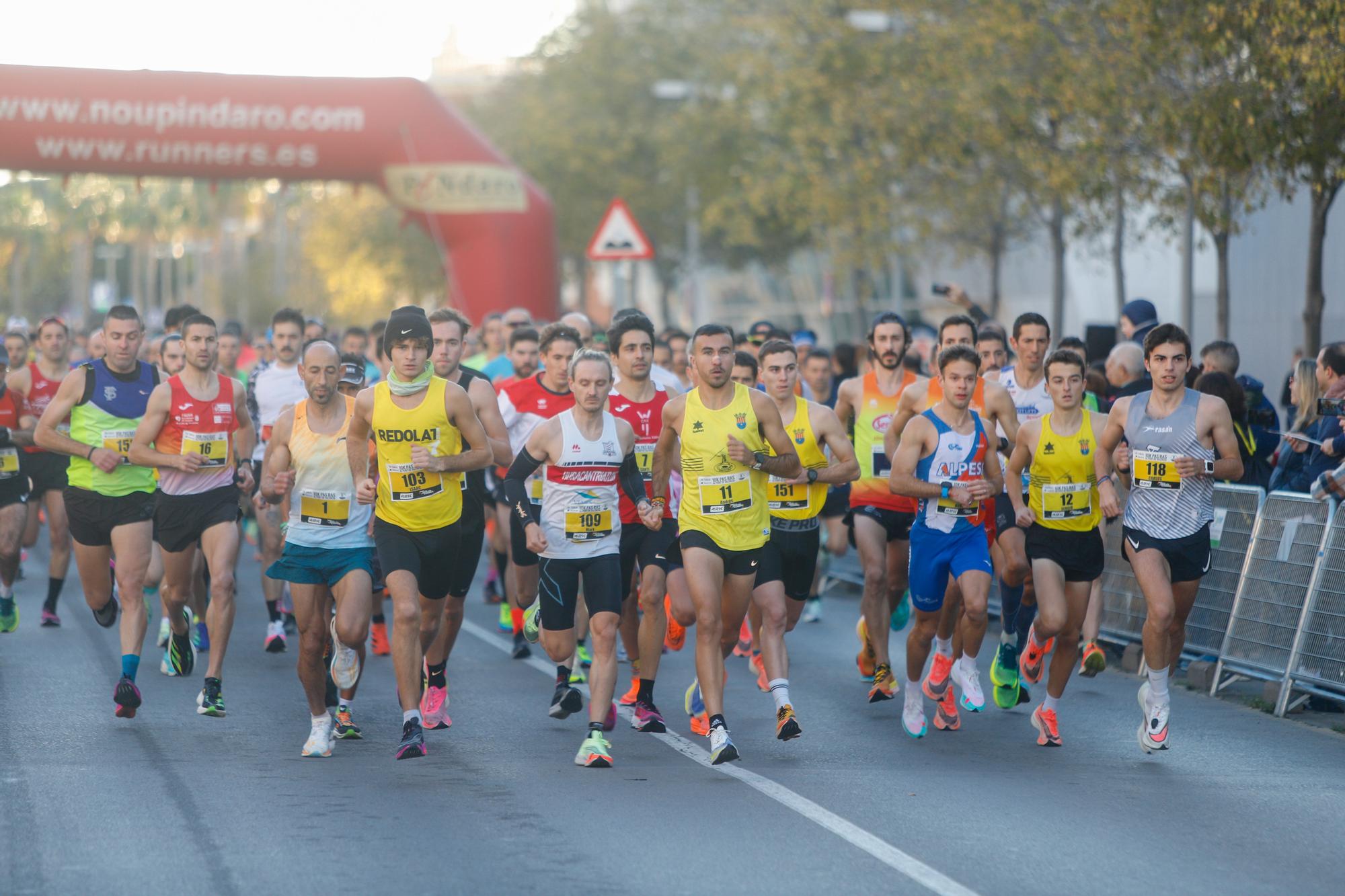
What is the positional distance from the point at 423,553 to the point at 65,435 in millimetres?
2622

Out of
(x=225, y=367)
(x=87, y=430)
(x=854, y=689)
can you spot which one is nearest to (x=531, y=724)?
(x=854, y=689)

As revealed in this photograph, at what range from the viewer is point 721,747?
26.9 ft

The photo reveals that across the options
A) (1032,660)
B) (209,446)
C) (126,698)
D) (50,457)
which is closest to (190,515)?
(209,446)

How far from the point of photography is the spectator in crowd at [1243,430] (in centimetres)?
1070

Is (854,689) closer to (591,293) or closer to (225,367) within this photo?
(225,367)

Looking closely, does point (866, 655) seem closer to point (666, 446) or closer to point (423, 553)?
point (666, 446)

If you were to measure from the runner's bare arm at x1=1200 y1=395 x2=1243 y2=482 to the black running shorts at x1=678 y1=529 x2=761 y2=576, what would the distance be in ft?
Answer: 6.66

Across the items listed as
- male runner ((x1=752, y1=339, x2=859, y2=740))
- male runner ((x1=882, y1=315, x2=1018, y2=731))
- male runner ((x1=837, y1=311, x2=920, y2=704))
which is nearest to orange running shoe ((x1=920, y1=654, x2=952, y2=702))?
male runner ((x1=882, y1=315, x2=1018, y2=731))

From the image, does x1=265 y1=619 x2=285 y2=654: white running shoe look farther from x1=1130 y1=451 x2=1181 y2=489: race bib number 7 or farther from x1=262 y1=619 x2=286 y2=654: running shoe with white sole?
x1=1130 y1=451 x2=1181 y2=489: race bib number 7

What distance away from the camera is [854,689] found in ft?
35.3

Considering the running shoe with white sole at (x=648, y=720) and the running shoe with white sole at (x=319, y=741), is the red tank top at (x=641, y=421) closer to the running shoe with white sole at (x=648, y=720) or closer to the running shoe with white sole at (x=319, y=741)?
the running shoe with white sole at (x=648, y=720)

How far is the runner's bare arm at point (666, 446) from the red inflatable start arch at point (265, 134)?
1490cm

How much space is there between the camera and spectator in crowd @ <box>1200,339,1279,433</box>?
1176 cm

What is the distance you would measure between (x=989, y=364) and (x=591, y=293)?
77.3 meters
